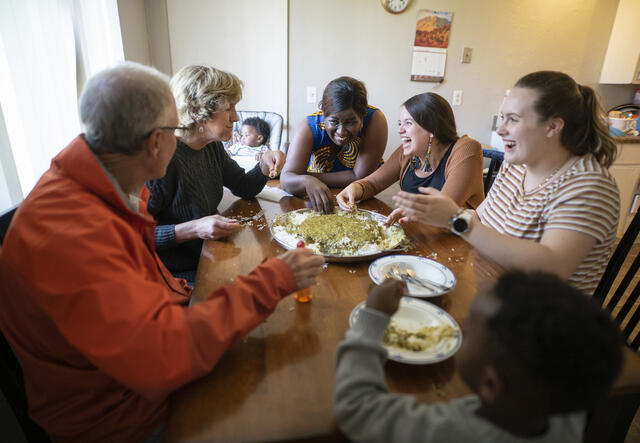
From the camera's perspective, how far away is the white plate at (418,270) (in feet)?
3.68

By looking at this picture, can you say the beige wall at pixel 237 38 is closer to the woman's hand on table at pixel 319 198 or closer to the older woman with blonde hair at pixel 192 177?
the older woman with blonde hair at pixel 192 177

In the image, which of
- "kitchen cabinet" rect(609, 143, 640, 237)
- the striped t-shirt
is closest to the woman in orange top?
the striped t-shirt

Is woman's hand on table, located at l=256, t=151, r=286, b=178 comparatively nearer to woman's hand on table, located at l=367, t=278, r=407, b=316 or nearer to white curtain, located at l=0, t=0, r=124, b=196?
white curtain, located at l=0, t=0, r=124, b=196

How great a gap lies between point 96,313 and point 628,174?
4.99 m

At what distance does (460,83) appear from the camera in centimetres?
424

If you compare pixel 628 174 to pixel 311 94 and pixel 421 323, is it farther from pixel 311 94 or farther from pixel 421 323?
pixel 421 323

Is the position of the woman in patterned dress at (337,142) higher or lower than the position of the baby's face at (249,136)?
higher

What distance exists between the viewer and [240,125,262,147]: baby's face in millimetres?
3709

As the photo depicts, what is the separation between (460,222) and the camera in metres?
1.22

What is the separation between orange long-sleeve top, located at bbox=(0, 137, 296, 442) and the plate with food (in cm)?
43

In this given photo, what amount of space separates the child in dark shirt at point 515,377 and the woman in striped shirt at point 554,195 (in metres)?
0.54

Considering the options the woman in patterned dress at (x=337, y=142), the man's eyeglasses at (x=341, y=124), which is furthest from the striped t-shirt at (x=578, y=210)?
the man's eyeglasses at (x=341, y=124)

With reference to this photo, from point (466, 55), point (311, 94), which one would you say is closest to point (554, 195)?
point (311, 94)

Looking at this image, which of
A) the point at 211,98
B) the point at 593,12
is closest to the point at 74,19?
the point at 211,98
